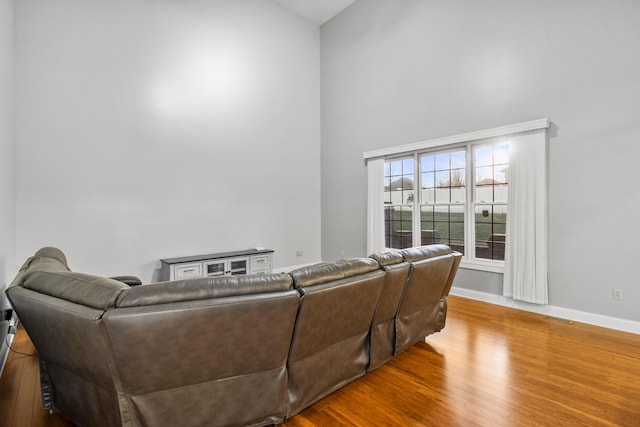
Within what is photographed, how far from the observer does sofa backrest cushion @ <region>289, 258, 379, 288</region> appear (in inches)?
68.7

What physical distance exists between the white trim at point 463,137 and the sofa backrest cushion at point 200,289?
377cm

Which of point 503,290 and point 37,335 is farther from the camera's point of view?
point 503,290

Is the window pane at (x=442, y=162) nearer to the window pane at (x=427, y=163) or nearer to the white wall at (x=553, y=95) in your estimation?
the window pane at (x=427, y=163)

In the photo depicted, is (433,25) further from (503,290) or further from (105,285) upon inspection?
(105,285)

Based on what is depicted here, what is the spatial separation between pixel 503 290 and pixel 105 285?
14.5 feet

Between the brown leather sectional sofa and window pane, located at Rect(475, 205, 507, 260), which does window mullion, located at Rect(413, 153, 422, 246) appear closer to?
window pane, located at Rect(475, 205, 507, 260)

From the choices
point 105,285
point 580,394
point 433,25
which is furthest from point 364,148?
point 105,285

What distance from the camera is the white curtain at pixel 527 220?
3.71 meters

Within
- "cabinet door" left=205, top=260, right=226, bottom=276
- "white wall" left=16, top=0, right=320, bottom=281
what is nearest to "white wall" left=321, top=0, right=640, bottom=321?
"white wall" left=16, top=0, right=320, bottom=281

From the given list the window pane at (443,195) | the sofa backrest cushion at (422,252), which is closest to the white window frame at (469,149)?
the window pane at (443,195)

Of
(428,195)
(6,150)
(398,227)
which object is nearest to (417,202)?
(428,195)

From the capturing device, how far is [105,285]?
1.43 metres

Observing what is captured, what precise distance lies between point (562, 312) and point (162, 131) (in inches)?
237

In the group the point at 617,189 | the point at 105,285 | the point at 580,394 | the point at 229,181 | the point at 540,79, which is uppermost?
the point at 540,79
